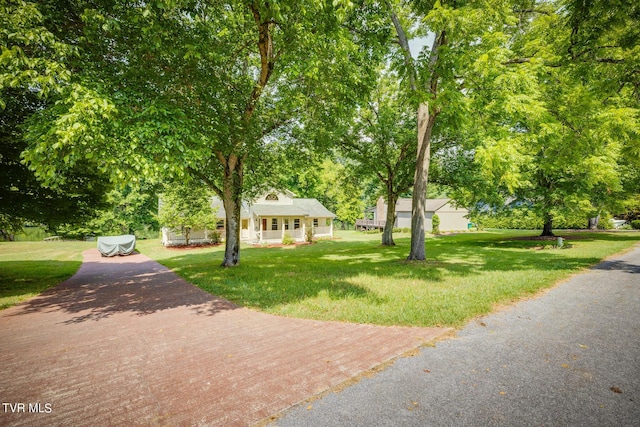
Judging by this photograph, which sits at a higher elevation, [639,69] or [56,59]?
[639,69]

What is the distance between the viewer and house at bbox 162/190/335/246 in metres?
28.4

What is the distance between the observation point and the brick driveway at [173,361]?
10.6ft

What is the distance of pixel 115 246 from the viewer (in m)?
20.5

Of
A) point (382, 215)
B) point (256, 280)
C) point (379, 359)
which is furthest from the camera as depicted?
point (382, 215)

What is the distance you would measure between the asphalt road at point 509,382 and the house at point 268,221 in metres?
24.0

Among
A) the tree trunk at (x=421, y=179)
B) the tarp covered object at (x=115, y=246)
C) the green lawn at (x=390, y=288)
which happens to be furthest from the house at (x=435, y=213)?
the tarp covered object at (x=115, y=246)

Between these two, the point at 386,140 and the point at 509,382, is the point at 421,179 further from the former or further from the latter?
the point at 509,382

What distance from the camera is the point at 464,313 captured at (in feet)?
19.4

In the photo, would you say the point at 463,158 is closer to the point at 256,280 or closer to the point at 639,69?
the point at 639,69

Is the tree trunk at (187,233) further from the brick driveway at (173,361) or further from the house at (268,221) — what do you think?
the brick driveway at (173,361)

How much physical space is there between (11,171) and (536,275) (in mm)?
17670

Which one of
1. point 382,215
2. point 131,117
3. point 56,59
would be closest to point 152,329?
point 131,117

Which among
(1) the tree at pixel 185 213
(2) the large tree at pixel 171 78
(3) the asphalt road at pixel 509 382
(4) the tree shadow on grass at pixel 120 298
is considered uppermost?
(2) the large tree at pixel 171 78

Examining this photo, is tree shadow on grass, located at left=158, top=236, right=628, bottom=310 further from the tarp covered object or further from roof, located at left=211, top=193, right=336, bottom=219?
roof, located at left=211, top=193, right=336, bottom=219
